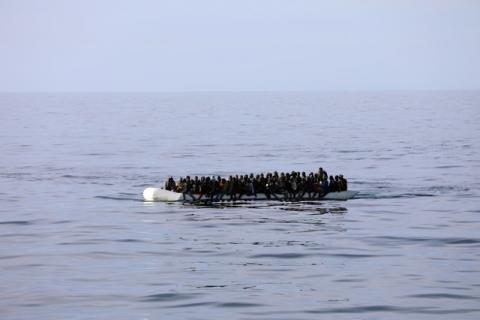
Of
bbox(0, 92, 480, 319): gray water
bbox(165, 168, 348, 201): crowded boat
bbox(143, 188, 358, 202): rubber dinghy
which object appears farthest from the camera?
bbox(143, 188, 358, 202): rubber dinghy

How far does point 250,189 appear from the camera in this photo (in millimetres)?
62719

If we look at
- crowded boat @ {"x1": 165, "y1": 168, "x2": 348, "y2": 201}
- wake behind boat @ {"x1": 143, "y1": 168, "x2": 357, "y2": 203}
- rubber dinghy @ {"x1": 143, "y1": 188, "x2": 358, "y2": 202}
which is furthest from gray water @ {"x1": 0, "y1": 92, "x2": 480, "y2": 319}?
crowded boat @ {"x1": 165, "y1": 168, "x2": 348, "y2": 201}

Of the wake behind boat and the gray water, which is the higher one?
the wake behind boat

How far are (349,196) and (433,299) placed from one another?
29258 mm

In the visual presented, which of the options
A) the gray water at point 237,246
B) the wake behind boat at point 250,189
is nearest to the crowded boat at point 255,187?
the wake behind boat at point 250,189

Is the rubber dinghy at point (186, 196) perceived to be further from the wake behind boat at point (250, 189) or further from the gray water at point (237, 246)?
the gray water at point (237, 246)

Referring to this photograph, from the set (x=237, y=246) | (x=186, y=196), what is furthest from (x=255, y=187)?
A: (x=237, y=246)

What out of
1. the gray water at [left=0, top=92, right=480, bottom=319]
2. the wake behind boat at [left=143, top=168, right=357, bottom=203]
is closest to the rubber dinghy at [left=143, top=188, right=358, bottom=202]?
the wake behind boat at [left=143, top=168, right=357, bottom=203]

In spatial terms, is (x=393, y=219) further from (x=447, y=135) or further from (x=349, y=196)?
(x=447, y=135)

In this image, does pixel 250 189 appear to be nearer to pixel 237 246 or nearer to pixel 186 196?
pixel 186 196

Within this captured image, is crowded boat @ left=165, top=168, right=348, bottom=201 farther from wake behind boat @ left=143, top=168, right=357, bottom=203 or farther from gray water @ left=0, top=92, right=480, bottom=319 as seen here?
gray water @ left=0, top=92, right=480, bottom=319

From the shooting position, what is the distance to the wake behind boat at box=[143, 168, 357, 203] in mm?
62562

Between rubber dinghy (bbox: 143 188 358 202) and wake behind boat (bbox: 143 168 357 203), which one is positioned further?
rubber dinghy (bbox: 143 188 358 202)

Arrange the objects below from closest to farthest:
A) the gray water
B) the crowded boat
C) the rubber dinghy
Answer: the gray water
the crowded boat
the rubber dinghy
